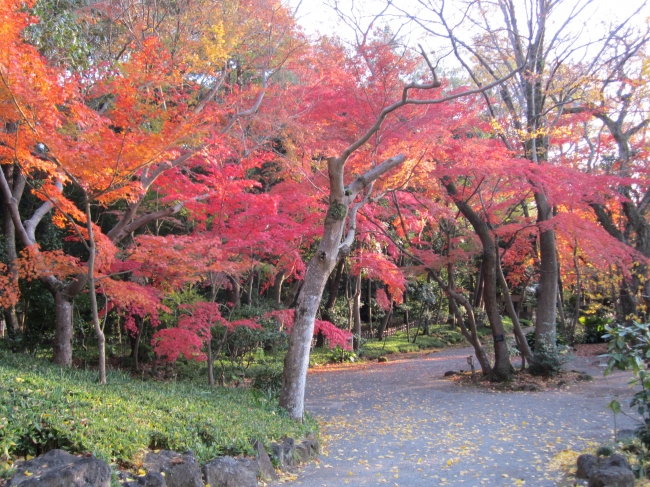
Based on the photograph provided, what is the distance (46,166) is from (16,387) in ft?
9.47

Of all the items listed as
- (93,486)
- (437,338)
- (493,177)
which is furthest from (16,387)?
(437,338)

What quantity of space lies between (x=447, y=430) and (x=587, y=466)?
272 centimetres

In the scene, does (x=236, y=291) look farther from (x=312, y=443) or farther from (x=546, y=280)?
(x=546, y=280)

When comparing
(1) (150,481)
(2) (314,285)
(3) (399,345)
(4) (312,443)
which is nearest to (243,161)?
(2) (314,285)

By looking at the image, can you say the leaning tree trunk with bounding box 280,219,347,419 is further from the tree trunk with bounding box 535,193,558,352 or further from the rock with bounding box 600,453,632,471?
the tree trunk with bounding box 535,193,558,352

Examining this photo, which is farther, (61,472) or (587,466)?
(587,466)

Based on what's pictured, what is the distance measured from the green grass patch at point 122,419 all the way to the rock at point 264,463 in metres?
0.09

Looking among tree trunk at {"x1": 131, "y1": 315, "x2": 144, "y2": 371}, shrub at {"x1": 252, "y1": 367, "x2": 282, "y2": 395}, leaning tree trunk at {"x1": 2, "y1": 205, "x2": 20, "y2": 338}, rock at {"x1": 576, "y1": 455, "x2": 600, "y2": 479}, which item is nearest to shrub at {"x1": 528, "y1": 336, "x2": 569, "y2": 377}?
shrub at {"x1": 252, "y1": 367, "x2": 282, "y2": 395}

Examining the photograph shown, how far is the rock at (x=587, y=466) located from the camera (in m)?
4.70

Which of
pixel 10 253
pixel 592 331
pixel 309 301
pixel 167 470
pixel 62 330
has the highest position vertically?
pixel 10 253

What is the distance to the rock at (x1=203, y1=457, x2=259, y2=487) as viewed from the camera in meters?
4.21

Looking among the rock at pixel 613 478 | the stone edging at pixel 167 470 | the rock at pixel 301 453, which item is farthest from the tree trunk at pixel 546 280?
the stone edging at pixel 167 470

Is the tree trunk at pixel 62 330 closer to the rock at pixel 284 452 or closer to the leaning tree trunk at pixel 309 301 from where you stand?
the leaning tree trunk at pixel 309 301

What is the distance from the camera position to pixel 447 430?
24.0ft
